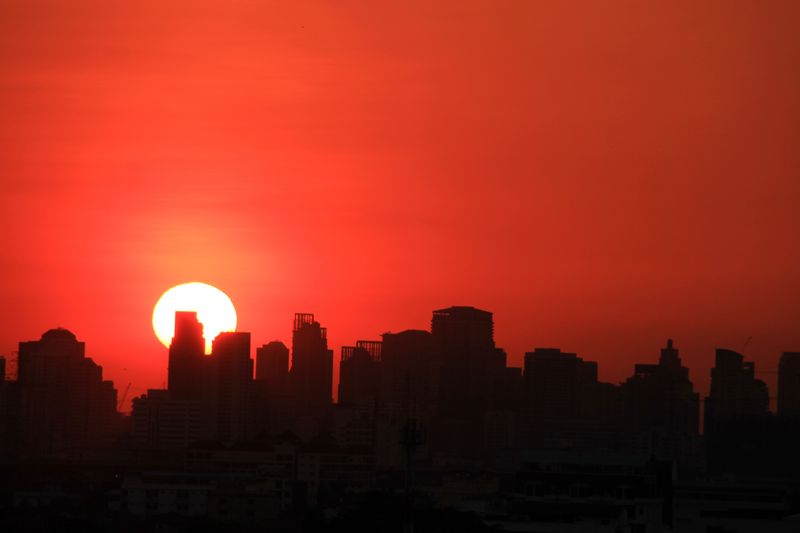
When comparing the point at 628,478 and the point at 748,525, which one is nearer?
the point at 748,525

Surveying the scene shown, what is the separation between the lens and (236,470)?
124812 millimetres

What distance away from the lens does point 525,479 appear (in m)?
76.8

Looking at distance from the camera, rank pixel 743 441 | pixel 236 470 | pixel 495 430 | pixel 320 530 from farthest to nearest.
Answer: pixel 495 430
pixel 743 441
pixel 236 470
pixel 320 530

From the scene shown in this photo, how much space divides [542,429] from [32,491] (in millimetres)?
101806

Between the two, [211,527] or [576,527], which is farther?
[211,527]

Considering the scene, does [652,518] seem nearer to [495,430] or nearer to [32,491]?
[32,491]

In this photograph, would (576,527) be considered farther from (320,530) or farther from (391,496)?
(391,496)

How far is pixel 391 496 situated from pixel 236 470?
42.3m

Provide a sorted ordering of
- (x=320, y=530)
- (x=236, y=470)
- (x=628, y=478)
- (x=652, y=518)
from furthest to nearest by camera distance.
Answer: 1. (x=236, y=470)
2. (x=628, y=478)
3. (x=320, y=530)
4. (x=652, y=518)

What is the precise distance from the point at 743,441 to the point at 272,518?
94.1 m

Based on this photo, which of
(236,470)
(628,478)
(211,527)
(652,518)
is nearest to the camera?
(652,518)

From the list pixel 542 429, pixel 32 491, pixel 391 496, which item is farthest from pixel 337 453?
pixel 542 429

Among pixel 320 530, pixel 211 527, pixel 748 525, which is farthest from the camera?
pixel 211 527

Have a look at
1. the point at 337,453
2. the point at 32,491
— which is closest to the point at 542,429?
the point at 337,453
